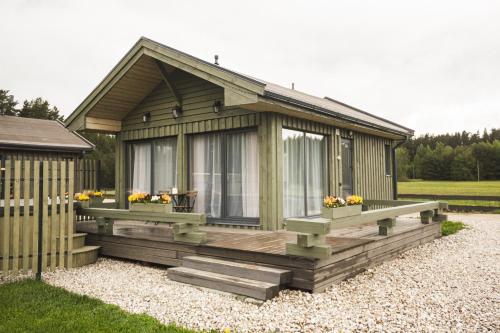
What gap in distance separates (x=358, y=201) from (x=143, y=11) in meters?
12.1

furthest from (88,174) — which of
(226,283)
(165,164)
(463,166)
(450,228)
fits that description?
(463,166)

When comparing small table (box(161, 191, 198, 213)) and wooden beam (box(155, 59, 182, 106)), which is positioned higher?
wooden beam (box(155, 59, 182, 106))

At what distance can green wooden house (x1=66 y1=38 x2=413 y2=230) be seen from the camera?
21.6 feet

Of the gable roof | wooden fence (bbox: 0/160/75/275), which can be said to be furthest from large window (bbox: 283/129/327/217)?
wooden fence (bbox: 0/160/75/275)

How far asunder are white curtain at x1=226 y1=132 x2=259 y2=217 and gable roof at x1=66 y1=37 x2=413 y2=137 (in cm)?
116

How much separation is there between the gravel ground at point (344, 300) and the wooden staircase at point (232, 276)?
108 mm

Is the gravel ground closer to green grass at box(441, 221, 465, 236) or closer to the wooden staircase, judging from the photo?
the wooden staircase

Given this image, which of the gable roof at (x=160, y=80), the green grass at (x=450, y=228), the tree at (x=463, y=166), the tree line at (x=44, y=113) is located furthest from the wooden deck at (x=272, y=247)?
the tree at (x=463, y=166)

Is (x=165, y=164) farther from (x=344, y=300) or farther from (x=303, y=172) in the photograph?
(x=344, y=300)

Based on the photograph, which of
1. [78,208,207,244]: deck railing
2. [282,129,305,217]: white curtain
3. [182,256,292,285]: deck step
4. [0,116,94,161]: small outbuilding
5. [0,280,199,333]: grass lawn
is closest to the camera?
[0,280,199,333]: grass lawn

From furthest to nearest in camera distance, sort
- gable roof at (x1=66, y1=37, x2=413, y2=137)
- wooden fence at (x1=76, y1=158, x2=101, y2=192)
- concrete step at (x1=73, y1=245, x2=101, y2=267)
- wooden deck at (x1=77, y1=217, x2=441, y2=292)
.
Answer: wooden fence at (x1=76, y1=158, x2=101, y2=192), concrete step at (x1=73, y1=245, x2=101, y2=267), gable roof at (x1=66, y1=37, x2=413, y2=137), wooden deck at (x1=77, y1=217, x2=441, y2=292)

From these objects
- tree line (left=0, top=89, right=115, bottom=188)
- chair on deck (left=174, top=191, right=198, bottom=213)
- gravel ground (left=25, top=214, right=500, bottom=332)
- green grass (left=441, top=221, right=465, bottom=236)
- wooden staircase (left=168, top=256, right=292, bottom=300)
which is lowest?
gravel ground (left=25, top=214, right=500, bottom=332)

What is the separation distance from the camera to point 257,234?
6.13 metres

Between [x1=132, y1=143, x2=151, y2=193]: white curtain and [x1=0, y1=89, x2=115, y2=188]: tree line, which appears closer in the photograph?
[x1=132, y1=143, x2=151, y2=193]: white curtain
